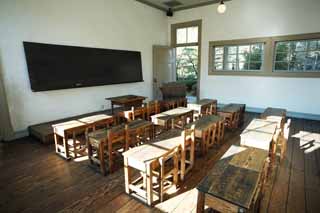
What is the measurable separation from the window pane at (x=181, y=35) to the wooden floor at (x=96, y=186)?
4872mm

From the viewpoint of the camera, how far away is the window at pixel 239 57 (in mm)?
5426

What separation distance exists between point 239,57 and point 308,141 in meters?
3.20

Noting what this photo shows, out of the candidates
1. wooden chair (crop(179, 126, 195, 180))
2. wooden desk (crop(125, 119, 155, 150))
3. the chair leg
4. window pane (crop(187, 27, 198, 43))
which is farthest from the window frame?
the chair leg

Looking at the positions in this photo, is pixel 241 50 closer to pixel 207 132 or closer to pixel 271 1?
pixel 271 1

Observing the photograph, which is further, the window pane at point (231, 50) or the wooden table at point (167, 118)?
the window pane at point (231, 50)

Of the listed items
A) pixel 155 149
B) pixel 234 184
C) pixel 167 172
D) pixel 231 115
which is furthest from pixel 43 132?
pixel 231 115

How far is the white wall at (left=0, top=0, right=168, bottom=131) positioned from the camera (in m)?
3.33

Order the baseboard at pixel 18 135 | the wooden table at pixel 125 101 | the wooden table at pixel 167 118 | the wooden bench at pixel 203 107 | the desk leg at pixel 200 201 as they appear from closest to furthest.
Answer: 1. the desk leg at pixel 200 201
2. the wooden table at pixel 167 118
3. the baseboard at pixel 18 135
4. the wooden bench at pixel 203 107
5. the wooden table at pixel 125 101

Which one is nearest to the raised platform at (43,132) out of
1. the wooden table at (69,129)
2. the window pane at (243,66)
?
the wooden table at (69,129)

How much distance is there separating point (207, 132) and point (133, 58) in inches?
145

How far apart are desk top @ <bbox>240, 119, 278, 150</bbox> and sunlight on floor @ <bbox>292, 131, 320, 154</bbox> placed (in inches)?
32.3

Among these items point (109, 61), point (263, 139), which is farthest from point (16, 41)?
point (263, 139)

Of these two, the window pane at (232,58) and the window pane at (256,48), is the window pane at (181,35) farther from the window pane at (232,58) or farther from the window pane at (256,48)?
the window pane at (256,48)

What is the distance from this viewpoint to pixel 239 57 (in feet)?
18.8
